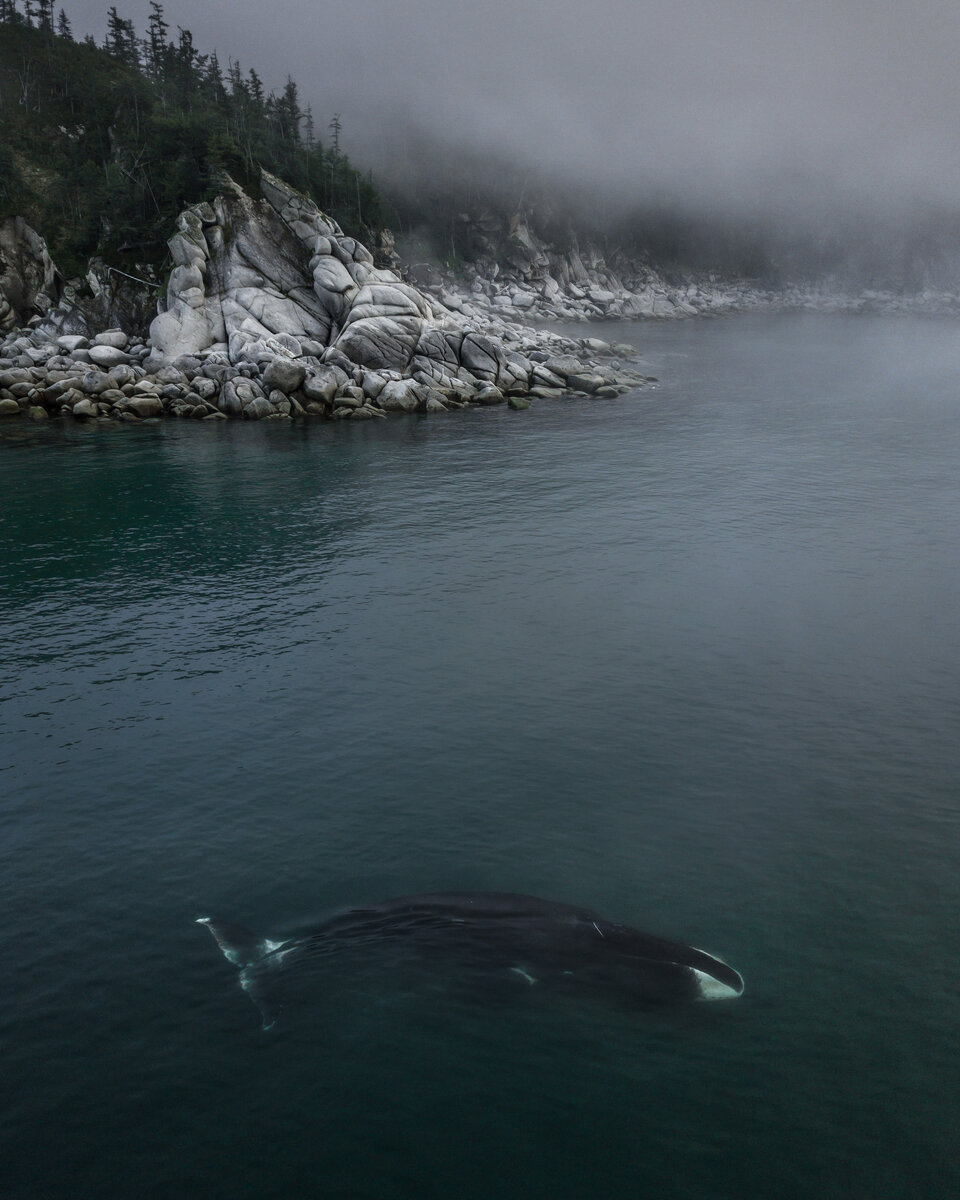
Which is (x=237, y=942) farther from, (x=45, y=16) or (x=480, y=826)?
(x=45, y=16)

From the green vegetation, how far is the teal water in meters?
65.8

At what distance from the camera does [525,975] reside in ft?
55.3

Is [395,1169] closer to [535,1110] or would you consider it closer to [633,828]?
[535,1110]

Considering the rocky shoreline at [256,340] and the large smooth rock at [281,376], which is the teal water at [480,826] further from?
the large smooth rock at [281,376]

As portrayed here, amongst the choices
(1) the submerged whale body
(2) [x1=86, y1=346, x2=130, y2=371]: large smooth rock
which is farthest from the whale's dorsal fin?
(2) [x1=86, y1=346, x2=130, y2=371]: large smooth rock

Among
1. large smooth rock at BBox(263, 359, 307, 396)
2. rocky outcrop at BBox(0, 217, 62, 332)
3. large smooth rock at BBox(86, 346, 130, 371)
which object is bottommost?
large smooth rock at BBox(263, 359, 307, 396)

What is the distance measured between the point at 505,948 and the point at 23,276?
356 feet

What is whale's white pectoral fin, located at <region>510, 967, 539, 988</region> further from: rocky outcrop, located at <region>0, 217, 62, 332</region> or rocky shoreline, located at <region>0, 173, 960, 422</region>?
rocky outcrop, located at <region>0, 217, 62, 332</region>

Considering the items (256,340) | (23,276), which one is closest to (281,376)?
(256,340)

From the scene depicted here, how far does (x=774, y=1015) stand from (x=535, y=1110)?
534 cm

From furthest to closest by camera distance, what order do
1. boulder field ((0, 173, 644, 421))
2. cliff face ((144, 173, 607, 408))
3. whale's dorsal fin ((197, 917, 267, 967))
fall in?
cliff face ((144, 173, 607, 408))
boulder field ((0, 173, 644, 421))
whale's dorsal fin ((197, 917, 267, 967))

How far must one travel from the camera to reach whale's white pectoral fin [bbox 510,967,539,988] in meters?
16.7

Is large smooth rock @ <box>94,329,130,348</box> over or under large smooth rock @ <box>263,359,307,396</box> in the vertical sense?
over

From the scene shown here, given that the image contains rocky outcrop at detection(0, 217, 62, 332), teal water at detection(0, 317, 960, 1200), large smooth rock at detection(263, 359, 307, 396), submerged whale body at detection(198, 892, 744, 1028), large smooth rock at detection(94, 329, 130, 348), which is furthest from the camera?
rocky outcrop at detection(0, 217, 62, 332)
